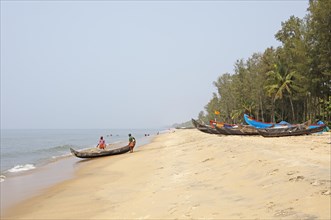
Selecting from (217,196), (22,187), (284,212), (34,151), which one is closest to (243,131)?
(22,187)

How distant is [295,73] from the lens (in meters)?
41.0

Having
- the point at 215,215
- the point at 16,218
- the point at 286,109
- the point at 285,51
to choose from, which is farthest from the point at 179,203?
the point at 286,109

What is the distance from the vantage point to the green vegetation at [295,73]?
1271 inches

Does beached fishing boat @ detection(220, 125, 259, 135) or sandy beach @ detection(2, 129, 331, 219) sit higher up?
beached fishing boat @ detection(220, 125, 259, 135)

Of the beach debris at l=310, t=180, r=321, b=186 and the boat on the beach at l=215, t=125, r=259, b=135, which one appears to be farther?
the boat on the beach at l=215, t=125, r=259, b=135

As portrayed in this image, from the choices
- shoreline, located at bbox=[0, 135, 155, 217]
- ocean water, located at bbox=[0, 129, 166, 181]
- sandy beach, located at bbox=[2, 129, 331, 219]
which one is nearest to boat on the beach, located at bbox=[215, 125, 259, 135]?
sandy beach, located at bbox=[2, 129, 331, 219]

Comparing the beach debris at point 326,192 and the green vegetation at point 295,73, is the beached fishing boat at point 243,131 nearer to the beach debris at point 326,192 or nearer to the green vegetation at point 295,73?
the green vegetation at point 295,73

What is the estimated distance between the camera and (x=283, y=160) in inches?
399

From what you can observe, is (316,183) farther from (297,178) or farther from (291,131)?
(291,131)

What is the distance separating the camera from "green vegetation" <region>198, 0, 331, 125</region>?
3228 centimetres

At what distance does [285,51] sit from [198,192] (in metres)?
40.6

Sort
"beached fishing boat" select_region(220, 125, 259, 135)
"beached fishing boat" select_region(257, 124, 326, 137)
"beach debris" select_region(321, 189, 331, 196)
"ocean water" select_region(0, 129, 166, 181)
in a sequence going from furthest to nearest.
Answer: "beached fishing boat" select_region(220, 125, 259, 135) < "ocean water" select_region(0, 129, 166, 181) < "beached fishing boat" select_region(257, 124, 326, 137) < "beach debris" select_region(321, 189, 331, 196)

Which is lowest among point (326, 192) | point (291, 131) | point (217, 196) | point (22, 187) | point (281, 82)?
point (22, 187)

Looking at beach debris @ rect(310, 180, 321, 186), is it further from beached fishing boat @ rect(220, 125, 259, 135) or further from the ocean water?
beached fishing boat @ rect(220, 125, 259, 135)
